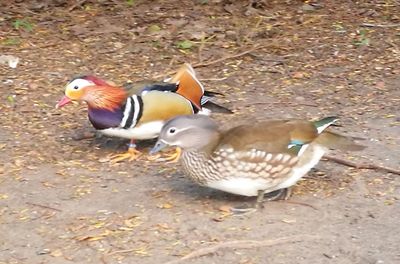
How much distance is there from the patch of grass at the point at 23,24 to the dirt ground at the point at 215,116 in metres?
0.01

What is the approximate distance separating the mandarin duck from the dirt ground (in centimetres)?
19

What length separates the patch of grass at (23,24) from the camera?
25.6 ft

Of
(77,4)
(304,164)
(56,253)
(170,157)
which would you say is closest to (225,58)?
(77,4)

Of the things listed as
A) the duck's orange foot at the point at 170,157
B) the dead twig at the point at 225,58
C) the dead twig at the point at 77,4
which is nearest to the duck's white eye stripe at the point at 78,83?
the duck's orange foot at the point at 170,157

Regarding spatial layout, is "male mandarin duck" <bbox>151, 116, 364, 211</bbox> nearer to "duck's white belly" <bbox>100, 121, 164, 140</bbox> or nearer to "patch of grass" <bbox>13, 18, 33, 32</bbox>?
"duck's white belly" <bbox>100, 121, 164, 140</bbox>

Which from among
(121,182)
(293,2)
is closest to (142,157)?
(121,182)

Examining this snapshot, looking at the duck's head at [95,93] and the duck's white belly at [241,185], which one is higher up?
the duck's head at [95,93]

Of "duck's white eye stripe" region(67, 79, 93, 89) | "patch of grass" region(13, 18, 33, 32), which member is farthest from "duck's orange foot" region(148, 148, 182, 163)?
"patch of grass" region(13, 18, 33, 32)

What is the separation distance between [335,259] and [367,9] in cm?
425

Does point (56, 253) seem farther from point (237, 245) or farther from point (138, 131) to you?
point (138, 131)

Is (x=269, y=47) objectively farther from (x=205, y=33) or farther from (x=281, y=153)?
(x=281, y=153)

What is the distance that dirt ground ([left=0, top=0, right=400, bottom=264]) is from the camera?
448 centimetres

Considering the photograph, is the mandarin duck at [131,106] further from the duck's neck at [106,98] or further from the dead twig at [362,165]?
the dead twig at [362,165]

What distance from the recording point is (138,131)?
215 inches
